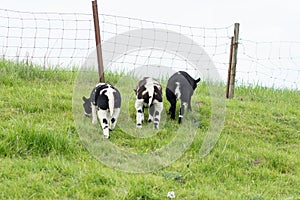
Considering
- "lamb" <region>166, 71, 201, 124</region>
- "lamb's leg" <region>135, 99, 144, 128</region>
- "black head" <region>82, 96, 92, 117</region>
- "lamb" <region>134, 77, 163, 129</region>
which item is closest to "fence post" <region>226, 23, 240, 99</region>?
"lamb" <region>166, 71, 201, 124</region>

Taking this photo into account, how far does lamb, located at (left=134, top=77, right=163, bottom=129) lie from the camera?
7340 mm

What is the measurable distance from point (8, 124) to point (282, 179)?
4.05 metres

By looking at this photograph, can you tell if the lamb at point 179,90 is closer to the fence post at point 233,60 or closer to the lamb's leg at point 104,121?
the lamb's leg at point 104,121

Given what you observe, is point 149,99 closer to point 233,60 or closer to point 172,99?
point 172,99

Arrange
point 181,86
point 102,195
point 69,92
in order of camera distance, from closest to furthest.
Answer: point 102,195 < point 181,86 < point 69,92

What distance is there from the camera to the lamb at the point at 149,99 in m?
7.34

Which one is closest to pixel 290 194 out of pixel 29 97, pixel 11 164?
pixel 11 164

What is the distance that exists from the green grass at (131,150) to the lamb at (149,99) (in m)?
0.34

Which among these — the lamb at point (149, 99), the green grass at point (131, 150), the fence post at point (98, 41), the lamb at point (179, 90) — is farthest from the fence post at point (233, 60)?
the lamb at point (149, 99)

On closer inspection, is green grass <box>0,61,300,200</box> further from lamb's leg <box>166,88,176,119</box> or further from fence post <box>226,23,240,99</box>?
fence post <box>226,23,240,99</box>

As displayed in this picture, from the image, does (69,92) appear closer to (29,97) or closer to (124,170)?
(29,97)

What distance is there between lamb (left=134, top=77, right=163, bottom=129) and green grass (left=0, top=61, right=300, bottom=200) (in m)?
0.34

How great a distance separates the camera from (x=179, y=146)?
7.19 meters

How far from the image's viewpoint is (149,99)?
7.30 metres
